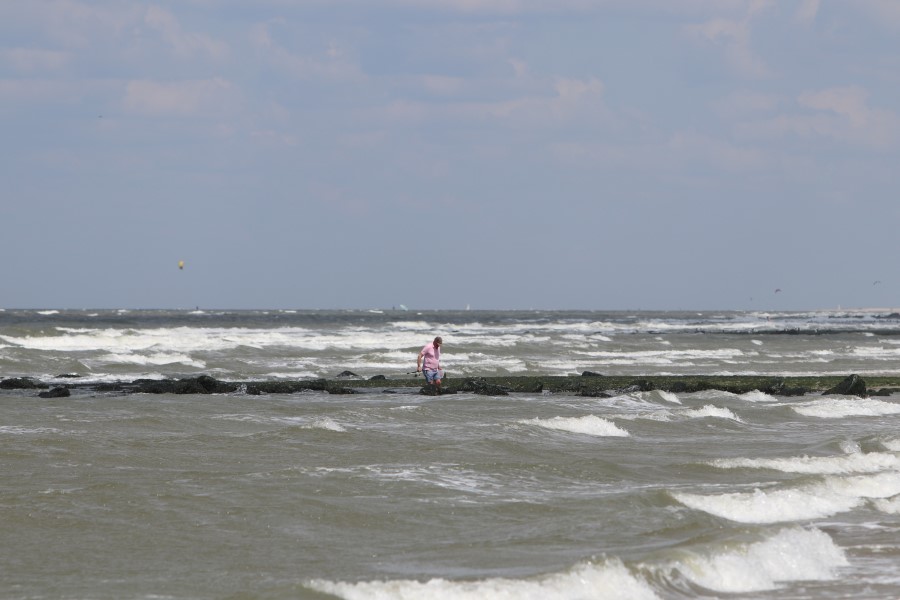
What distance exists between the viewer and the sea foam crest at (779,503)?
11492mm

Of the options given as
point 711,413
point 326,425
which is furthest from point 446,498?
point 711,413

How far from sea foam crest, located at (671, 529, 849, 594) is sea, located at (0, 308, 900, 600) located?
0.02 metres

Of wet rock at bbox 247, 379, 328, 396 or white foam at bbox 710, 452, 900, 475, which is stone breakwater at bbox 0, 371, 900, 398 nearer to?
wet rock at bbox 247, 379, 328, 396

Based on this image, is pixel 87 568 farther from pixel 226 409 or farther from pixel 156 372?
pixel 156 372

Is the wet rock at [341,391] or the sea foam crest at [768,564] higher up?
the wet rock at [341,391]

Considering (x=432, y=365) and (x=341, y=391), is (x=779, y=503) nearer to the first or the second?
(x=432, y=365)

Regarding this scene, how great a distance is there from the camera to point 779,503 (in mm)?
11805

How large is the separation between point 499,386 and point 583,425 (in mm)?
7701

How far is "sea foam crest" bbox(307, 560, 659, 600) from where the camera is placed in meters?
8.12

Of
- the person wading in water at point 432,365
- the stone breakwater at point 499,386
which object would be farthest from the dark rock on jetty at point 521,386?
the person wading in water at point 432,365

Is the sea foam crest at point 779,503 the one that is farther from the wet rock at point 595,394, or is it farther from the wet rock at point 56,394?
the wet rock at point 56,394

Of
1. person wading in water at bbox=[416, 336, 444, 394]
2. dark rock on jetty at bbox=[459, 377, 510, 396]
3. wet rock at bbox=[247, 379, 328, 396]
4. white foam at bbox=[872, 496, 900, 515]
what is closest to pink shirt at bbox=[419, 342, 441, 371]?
person wading in water at bbox=[416, 336, 444, 394]

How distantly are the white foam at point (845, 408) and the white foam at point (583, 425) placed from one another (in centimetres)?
481

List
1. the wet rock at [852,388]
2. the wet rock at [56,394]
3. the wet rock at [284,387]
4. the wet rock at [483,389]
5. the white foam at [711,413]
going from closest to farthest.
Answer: the white foam at [711,413] < the wet rock at [56,394] < the wet rock at [852,388] < the wet rock at [483,389] < the wet rock at [284,387]
